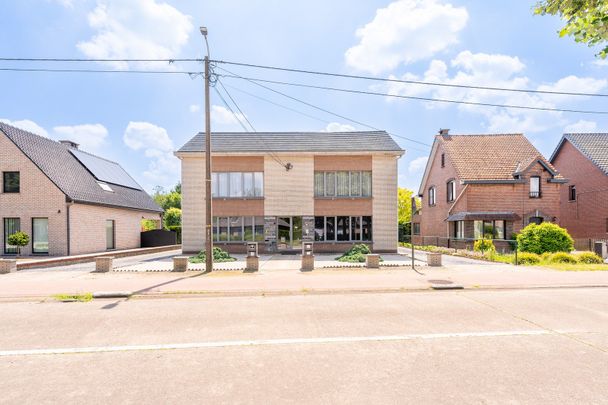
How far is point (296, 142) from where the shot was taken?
21.4 metres

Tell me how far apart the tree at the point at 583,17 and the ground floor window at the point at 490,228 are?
19115mm

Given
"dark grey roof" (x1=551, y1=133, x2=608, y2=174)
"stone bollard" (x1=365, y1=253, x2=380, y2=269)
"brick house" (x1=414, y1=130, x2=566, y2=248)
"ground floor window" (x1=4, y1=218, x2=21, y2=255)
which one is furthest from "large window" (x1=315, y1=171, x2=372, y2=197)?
"dark grey roof" (x1=551, y1=133, x2=608, y2=174)

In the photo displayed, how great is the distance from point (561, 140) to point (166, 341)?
127 feet

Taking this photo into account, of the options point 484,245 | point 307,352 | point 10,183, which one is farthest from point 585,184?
point 10,183

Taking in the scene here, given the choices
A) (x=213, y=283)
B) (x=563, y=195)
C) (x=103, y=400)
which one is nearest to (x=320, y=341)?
(x=103, y=400)

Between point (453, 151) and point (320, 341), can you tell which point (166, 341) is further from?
point (453, 151)

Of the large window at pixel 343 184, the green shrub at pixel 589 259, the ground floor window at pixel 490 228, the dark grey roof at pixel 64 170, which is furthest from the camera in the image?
the ground floor window at pixel 490 228

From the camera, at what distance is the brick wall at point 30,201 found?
18266 mm

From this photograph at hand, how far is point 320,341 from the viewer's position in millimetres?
5500

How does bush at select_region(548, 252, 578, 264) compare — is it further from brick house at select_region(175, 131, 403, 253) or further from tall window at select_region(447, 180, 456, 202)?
tall window at select_region(447, 180, 456, 202)

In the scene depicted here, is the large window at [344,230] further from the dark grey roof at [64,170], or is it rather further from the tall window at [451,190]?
the dark grey roof at [64,170]

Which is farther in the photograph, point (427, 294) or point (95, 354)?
point (427, 294)

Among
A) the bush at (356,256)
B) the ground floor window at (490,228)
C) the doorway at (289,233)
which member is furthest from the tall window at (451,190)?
the doorway at (289,233)

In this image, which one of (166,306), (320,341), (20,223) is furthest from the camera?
(20,223)
